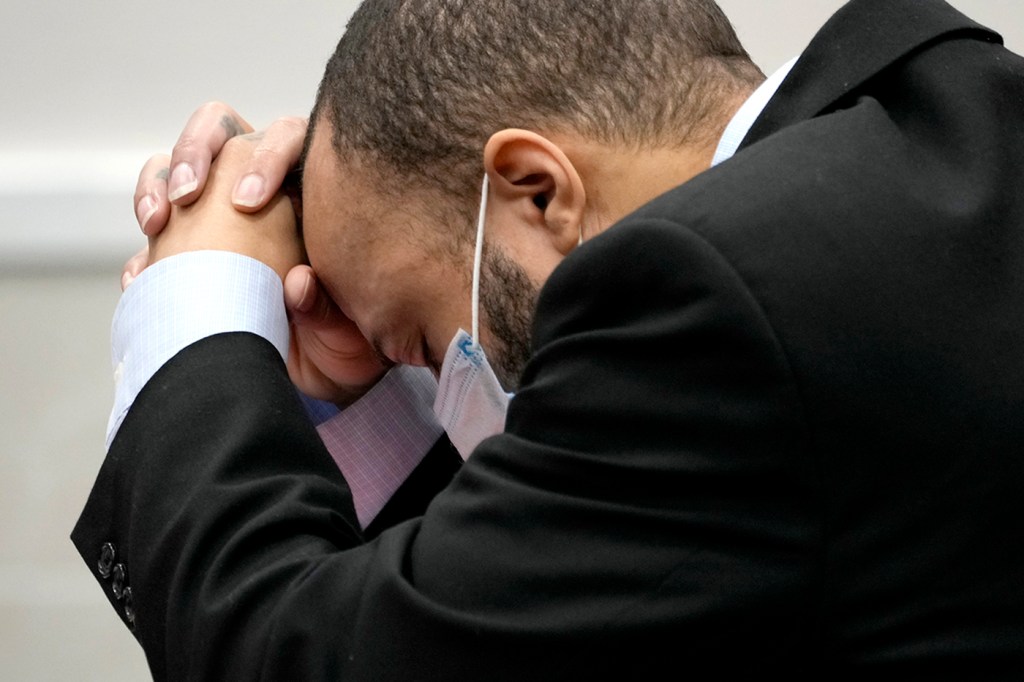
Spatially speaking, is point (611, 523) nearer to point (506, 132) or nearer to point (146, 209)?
point (506, 132)

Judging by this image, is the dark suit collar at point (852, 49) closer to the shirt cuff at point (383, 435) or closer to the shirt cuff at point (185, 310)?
the shirt cuff at point (185, 310)

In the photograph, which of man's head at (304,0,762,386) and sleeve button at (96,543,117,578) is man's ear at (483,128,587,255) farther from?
sleeve button at (96,543,117,578)

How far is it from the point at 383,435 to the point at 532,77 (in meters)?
0.45

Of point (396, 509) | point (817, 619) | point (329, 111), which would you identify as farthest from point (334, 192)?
point (817, 619)

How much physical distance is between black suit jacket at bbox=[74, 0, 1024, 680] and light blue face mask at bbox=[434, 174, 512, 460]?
0.19m

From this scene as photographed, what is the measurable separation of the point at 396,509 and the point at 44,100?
0.88 m

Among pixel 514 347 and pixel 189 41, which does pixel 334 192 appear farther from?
pixel 189 41

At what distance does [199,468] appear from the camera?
2.71ft

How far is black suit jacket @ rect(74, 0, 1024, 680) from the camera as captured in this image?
65 centimetres

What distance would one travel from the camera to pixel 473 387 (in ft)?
3.16

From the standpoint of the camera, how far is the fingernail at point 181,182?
41.2 inches

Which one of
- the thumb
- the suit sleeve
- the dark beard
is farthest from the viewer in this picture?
the thumb

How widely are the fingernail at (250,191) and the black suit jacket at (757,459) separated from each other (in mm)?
388

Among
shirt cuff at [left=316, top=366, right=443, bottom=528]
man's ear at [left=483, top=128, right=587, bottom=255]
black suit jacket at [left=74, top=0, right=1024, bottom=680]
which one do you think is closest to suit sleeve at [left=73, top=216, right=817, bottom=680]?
black suit jacket at [left=74, top=0, right=1024, bottom=680]
